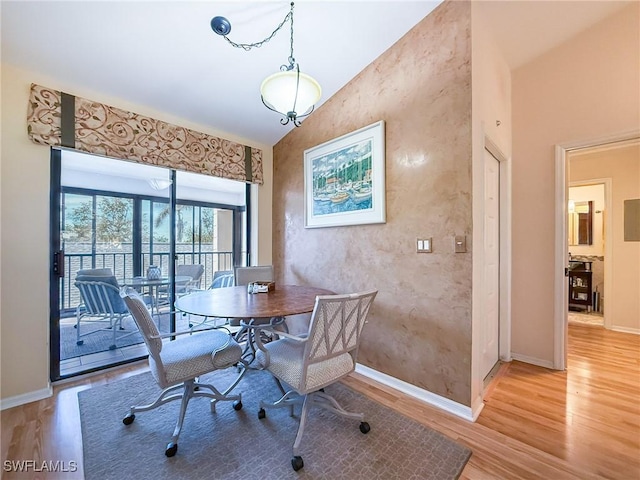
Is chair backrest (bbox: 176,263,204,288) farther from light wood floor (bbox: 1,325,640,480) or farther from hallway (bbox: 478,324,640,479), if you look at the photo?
hallway (bbox: 478,324,640,479)

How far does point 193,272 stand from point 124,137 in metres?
2.02

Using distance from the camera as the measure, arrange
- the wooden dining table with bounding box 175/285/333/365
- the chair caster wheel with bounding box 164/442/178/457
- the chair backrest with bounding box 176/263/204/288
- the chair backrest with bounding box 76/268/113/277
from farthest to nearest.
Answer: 1. the chair backrest with bounding box 176/263/204/288
2. the chair backrest with bounding box 76/268/113/277
3. the wooden dining table with bounding box 175/285/333/365
4. the chair caster wheel with bounding box 164/442/178/457

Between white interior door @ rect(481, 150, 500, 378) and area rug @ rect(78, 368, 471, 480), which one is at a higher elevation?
white interior door @ rect(481, 150, 500, 378)

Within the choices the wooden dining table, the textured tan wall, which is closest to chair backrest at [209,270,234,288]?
the wooden dining table

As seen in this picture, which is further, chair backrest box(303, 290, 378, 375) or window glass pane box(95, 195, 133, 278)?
window glass pane box(95, 195, 133, 278)

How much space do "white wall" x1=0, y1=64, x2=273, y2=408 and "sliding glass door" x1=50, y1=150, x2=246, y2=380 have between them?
0.09 metres

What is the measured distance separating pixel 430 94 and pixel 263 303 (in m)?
2.06

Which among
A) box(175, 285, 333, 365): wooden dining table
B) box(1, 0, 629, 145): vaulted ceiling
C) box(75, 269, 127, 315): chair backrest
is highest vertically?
box(1, 0, 629, 145): vaulted ceiling

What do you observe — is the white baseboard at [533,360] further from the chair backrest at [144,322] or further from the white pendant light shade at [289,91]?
the chair backrest at [144,322]

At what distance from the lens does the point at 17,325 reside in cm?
204

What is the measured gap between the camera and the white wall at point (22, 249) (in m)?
1.99

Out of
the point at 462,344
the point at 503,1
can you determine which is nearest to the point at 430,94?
the point at 503,1

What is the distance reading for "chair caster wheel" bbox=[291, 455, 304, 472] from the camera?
1.39m

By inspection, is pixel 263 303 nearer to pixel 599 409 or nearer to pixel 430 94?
pixel 430 94
